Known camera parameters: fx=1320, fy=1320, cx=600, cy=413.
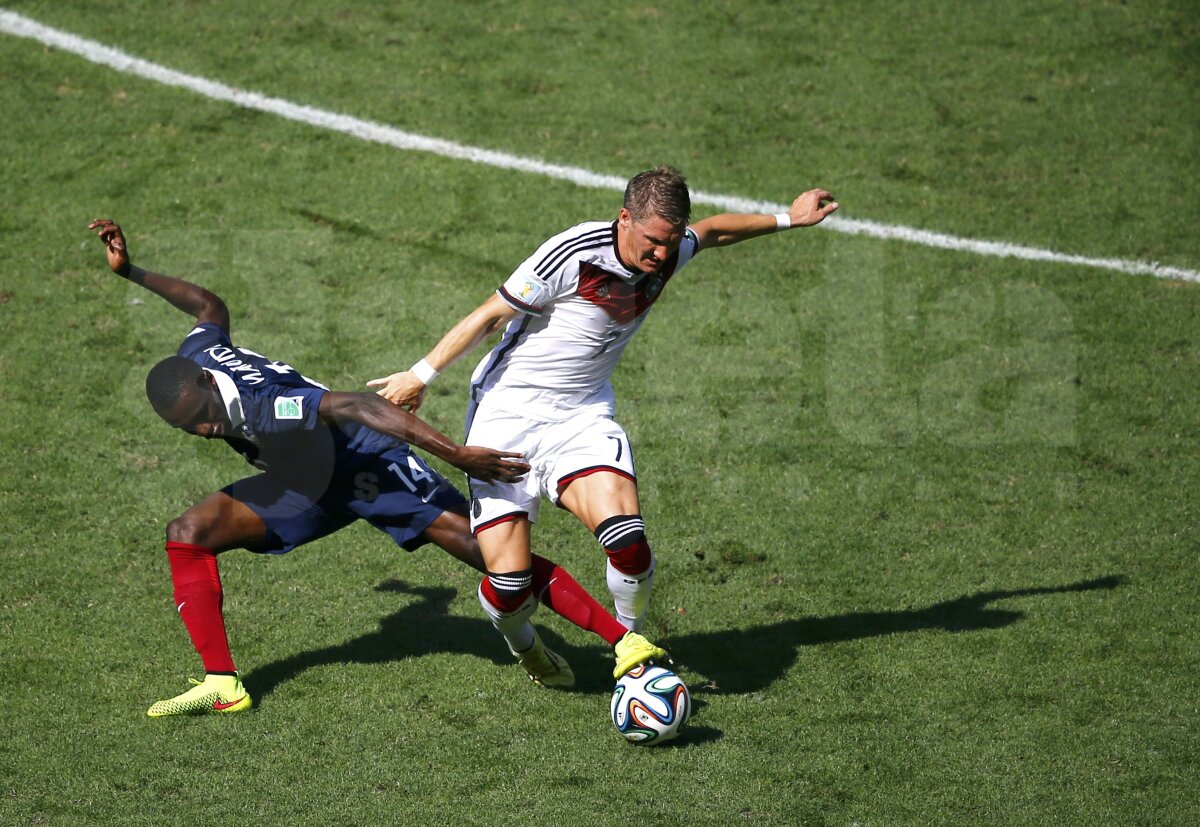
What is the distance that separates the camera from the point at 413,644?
7184 millimetres

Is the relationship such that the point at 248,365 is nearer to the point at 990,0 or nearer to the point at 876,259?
the point at 876,259

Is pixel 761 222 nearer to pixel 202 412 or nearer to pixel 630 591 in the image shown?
pixel 630 591

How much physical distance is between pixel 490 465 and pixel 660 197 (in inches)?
56.7

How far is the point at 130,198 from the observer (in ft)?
36.0

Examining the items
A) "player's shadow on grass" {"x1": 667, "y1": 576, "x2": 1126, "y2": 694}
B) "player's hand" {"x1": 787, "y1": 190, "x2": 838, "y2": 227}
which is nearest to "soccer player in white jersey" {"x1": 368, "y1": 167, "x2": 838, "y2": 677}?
"player's hand" {"x1": 787, "y1": 190, "x2": 838, "y2": 227}

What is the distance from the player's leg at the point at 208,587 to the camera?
6430mm

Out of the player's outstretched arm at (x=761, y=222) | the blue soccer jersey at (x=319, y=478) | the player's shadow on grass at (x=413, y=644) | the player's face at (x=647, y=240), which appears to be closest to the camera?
the player's face at (x=647, y=240)

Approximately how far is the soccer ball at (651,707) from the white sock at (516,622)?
636mm

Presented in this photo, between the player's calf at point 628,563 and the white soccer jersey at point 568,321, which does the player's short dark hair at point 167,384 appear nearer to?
the white soccer jersey at point 568,321

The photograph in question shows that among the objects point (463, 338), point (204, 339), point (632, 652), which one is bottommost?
point (632, 652)

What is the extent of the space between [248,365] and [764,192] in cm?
618

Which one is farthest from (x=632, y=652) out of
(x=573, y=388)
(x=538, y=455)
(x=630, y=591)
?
(x=573, y=388)

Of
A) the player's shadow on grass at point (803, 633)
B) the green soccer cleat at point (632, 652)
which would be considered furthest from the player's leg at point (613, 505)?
the player's shadow on grass at point (803, 633)

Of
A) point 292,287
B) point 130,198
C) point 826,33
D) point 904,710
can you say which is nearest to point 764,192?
point 826,33
